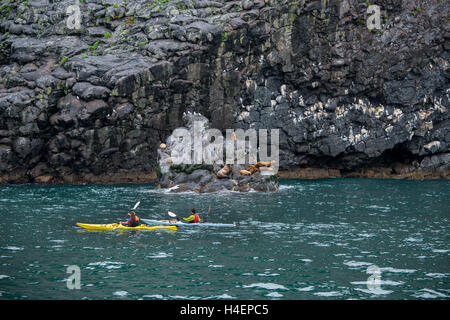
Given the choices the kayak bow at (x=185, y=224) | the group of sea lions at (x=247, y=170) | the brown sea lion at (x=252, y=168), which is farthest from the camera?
the brown sea lion at (x=252, y=168)

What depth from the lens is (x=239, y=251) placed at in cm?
2709

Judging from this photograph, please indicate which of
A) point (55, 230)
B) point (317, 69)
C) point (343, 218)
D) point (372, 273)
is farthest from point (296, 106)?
point (372, 273)

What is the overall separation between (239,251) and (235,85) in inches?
2019

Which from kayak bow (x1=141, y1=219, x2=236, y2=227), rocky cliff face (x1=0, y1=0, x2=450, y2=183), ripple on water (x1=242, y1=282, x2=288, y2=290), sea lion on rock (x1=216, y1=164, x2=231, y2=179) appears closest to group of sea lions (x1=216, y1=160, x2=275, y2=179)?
sea lion on rock (x1=216, y1=164, x2=231, y2=179)

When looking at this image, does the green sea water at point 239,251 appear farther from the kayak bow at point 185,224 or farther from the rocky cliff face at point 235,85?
the rocky cliff face at point 235,85

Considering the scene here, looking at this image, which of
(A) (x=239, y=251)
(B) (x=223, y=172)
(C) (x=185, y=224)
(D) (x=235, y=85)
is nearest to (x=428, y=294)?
(A) (x=239, y=251)

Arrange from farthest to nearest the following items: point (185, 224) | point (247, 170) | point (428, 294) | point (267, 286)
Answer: point (247, 170), point (185, 224), point (267, 286), point (428, 294)

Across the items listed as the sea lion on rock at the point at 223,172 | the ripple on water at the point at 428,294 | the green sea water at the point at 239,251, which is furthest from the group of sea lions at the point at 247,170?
the ripple on water at the point at 428,294

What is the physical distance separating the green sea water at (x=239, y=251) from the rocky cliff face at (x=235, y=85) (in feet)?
73.5

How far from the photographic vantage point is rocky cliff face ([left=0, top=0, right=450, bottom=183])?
2714 inches

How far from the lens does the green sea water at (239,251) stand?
66.0 ft

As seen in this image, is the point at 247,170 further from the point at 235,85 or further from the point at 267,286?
the point at 267,286

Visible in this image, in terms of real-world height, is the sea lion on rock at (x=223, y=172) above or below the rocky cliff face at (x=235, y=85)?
below

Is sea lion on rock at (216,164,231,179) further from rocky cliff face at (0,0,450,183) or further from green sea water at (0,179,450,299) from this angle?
rocky cliff face at (0,0,450,183)
